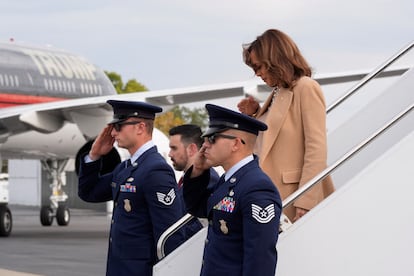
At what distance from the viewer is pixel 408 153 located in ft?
17.1

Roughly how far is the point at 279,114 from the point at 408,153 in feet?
2.36

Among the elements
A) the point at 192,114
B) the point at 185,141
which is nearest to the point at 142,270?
the point at 185,141

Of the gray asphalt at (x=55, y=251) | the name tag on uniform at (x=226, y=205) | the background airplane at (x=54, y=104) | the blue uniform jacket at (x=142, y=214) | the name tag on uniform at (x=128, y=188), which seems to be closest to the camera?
the name tag on uniform at (x=226, y=205)

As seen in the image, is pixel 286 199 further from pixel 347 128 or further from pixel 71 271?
pixel 71 271

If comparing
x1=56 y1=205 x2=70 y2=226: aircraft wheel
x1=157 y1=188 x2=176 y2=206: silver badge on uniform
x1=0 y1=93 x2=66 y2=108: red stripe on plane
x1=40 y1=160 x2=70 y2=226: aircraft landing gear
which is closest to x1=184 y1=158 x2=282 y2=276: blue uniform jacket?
x1=157 y1=188 x2=176 y2=206: silver badge on uniform

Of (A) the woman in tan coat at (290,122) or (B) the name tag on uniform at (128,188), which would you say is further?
(B) the name tag on uniform at (128,188)

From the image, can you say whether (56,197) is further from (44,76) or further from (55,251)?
(55,251)

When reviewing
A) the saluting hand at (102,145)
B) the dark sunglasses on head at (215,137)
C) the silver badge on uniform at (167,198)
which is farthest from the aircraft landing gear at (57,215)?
the dark sunglasses on head at (215,137)

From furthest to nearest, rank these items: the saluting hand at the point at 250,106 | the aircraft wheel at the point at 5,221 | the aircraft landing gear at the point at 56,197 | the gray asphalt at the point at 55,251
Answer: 1. the aircraft landing gear at the point at 56,197
2. the aircraft wheel at the point at 5,221
3. the gray asphalt at the point at 55,251
4. the saluting hand at the point at 250,106

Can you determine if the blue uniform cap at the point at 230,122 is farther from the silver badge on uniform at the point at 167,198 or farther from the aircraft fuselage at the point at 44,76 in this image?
the aircraft fuselage at the point at 44,76

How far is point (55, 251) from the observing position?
17.6 meters

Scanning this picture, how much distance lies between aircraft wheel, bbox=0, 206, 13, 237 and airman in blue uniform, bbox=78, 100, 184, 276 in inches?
582

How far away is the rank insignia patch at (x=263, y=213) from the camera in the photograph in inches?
177

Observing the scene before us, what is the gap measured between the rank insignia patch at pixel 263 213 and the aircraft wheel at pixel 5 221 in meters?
16.5
